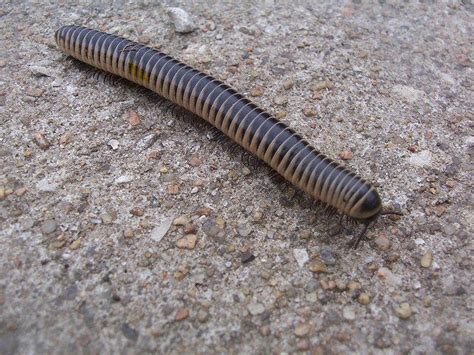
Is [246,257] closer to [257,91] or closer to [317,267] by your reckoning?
[317,267]

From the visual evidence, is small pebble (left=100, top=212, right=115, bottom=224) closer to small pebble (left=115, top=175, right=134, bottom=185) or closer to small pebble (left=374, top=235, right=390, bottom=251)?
small pebble (left=115, top=175, right=134, bottom=185)

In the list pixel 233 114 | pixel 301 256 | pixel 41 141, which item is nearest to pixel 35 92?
pixel 41 141

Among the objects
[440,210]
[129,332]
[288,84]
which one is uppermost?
[288,84]

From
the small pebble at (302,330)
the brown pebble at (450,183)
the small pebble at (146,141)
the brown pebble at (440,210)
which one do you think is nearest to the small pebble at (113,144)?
the small pebble at (146,141)

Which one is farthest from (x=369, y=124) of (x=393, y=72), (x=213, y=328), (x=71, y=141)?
(x=71, y=141)

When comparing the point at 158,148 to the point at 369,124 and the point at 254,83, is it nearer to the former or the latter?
the point at 254,83

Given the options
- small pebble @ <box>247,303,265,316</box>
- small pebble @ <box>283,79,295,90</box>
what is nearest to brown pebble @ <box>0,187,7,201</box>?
small pebble @ <box>247,303,265,316</box>
